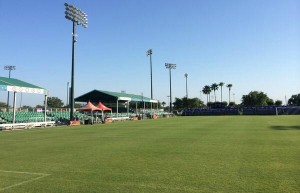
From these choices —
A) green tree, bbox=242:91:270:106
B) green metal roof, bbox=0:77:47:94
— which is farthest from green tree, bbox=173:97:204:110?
green metal roof, bbox=0:77:47:94

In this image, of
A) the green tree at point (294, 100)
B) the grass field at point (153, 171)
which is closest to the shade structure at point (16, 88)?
the grass field at point (153, 171)

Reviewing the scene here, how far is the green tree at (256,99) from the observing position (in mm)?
134500

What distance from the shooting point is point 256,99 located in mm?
135125

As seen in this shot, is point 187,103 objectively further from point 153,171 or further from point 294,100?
point 153,171

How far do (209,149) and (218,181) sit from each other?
5.84 meters

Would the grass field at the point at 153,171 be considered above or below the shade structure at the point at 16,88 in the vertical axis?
below

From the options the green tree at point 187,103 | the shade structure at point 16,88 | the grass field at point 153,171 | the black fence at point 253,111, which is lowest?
the grass field at point 153,171

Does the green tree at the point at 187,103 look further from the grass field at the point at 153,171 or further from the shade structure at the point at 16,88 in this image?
the grass field at the point at 153,171

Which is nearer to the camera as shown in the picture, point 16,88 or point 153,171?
point 153,171

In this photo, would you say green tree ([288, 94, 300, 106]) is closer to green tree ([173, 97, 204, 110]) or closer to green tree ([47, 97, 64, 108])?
green tree ([173, 97, 204, 110])

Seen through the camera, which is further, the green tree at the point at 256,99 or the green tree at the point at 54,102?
the green tree at the point at 54,102

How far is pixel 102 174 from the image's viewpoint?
871 centimetres

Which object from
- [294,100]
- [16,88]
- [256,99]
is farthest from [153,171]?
[294,100]

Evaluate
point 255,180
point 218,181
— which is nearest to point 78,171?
point 218,181
